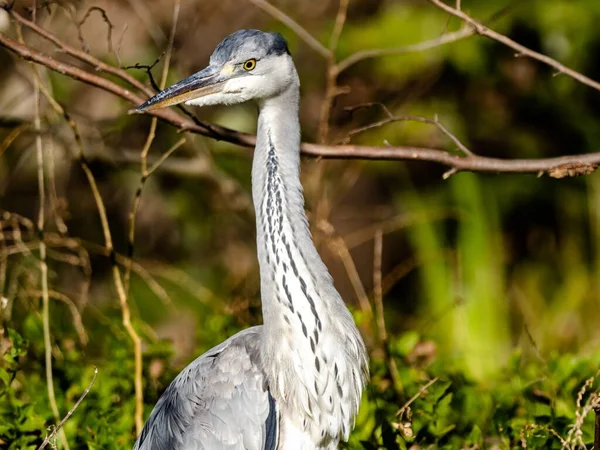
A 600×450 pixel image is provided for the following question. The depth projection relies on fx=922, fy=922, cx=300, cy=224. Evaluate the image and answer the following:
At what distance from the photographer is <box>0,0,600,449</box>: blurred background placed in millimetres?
3746

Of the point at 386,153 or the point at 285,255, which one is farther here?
the point at 386,153

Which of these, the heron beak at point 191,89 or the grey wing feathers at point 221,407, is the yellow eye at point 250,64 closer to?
the heron beak at point 191,89

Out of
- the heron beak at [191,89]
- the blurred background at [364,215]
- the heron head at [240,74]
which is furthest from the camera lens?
the blurred background at [364,215]

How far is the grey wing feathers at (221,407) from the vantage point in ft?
9.98

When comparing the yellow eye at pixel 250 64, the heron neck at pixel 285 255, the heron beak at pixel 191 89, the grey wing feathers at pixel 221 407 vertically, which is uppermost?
the yellow eye at pixel 250 64

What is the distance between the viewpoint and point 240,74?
3.10m

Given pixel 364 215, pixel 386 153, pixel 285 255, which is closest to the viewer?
pixel 285 255

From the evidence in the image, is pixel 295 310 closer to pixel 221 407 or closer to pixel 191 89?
pixel 221 407

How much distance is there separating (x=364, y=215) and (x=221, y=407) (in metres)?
3.20

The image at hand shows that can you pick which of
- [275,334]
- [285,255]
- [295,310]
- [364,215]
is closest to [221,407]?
[275,334]

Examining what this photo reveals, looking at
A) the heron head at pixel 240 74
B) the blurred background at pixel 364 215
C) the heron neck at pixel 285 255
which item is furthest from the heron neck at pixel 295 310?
the blurred background at pixel 364 215

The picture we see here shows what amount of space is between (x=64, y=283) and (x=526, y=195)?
3.53 m

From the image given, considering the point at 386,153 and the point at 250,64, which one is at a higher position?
the point at 250,64

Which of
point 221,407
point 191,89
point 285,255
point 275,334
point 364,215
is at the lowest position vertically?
point 221,407
